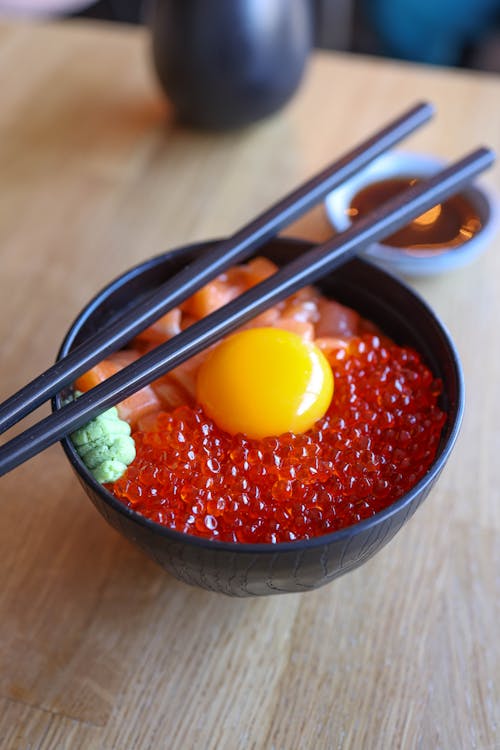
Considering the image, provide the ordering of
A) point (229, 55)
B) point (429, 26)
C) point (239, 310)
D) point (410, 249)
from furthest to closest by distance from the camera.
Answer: point (429, 26) < point (229, 55) < point (410, 249) < point (239, 310)

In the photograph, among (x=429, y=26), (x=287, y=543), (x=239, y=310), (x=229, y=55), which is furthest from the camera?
(x=429, y=26)

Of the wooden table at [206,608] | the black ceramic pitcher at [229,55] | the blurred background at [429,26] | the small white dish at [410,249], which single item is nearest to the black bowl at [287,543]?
the wooden table at [206,608]

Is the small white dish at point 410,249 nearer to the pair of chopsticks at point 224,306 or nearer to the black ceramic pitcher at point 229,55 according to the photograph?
the pair of chopsticks at point 224,306

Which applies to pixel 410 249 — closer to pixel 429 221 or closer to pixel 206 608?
pixel 429 221

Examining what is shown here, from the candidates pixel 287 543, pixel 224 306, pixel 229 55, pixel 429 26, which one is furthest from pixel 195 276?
pixel 429 26

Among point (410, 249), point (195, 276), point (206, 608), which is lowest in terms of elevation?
point (206, 608)
